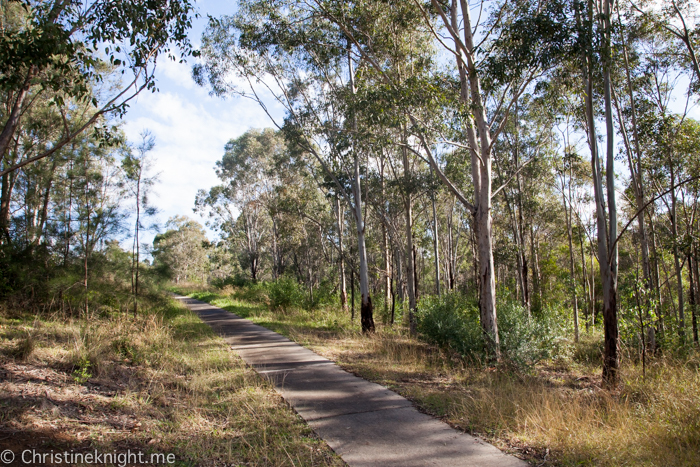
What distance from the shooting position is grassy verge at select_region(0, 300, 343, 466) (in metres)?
4.07

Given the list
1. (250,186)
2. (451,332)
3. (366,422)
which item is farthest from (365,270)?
(250,186)

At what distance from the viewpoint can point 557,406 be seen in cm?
500

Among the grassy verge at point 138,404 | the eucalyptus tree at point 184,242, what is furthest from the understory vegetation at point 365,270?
the eucalyptus tree at point 184,242

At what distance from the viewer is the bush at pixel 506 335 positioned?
27.3 feet

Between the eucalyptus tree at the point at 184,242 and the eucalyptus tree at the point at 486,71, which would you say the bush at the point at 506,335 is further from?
the eucalyptus tree at the point at 184,242

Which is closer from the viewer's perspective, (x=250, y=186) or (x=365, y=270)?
(x=365, y=270)

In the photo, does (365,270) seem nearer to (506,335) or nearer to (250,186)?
(506,335)

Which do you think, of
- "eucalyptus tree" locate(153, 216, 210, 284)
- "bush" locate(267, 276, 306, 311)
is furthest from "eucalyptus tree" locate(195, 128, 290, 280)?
"eucalyptus tree" locate(153, 216, 210, 284)

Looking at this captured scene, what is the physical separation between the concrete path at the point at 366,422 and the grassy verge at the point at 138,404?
290 mm

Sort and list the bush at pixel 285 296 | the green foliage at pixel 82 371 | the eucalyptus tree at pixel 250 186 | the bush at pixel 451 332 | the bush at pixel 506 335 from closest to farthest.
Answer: the green foliage at pixel 82 371 < the bush at pixel 506 335 < the bush at pixel 451 332 < the bush at pixel 285 296 < the eucalyptus tree at pixel 250 186

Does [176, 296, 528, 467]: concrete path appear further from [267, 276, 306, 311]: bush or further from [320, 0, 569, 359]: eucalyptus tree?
[267, 276, 306, 311]: bush

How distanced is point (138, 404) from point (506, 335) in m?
6.91

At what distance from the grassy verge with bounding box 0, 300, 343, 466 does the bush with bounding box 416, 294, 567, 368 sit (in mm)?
4433

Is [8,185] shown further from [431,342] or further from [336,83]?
[431,342]
